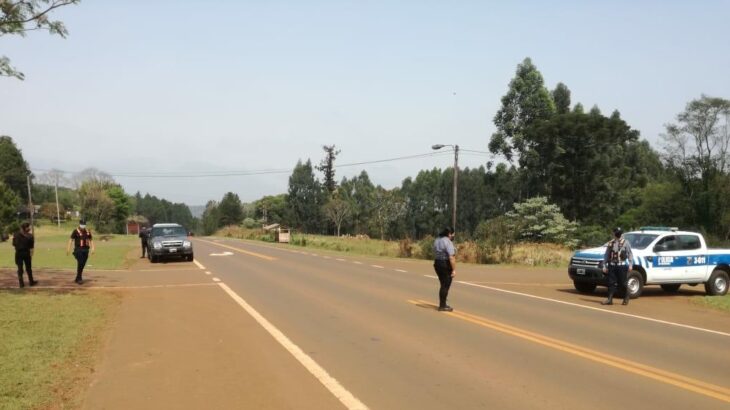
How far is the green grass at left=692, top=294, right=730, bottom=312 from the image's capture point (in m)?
14.8

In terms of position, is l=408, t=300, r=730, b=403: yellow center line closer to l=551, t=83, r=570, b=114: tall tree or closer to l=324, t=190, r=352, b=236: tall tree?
l=551, t=83, r=570, b=114: tall tree

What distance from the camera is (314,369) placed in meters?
7.43

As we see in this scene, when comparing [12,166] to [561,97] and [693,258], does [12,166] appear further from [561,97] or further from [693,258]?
[693,258]

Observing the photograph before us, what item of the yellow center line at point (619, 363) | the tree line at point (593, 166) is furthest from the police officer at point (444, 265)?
the tree line at point (593, 166)

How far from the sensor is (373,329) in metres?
10.2

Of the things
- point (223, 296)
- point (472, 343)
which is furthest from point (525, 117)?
point (472, 343)

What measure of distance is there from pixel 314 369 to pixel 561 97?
207 feet

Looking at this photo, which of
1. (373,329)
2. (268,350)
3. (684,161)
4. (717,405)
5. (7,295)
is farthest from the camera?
(684,161)

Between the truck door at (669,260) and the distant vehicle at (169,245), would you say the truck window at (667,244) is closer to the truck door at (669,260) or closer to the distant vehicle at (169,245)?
the truck door at (669,260)

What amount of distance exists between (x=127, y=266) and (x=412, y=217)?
91848mm

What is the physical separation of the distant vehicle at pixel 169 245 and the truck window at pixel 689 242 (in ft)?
66.3

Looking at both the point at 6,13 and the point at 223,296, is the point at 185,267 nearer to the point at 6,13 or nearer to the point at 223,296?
the point at 223,296

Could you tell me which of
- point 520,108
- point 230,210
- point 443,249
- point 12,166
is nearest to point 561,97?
point 520,108

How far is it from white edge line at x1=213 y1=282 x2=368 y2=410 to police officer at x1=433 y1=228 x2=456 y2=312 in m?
3.67
